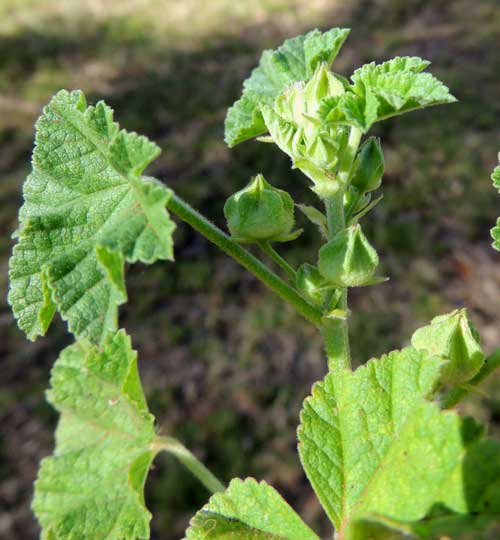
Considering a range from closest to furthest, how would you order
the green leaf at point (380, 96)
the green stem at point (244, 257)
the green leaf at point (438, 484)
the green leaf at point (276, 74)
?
the green leaf at point (438, 484)
the green leaf at point (380, 96)
the green stem at point (244, 257)
the green leaf at point (276, 74)

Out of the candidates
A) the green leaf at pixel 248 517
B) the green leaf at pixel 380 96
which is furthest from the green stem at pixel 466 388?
the green leaf at pixel 380 96

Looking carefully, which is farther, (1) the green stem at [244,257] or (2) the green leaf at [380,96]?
(1) the green stem at [244,257]

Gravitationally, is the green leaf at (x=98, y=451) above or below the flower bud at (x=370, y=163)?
below

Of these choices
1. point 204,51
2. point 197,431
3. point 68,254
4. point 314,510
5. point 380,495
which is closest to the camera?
point 380,495

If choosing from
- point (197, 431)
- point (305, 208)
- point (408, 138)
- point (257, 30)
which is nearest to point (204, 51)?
point (257, 30)

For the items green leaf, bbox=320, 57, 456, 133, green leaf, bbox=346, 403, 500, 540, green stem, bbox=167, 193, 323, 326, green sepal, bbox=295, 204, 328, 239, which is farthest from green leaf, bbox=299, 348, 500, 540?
green leaf, bbox=320, 57, 456, 133

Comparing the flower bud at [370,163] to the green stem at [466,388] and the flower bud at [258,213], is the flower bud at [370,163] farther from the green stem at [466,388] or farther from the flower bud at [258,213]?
the green stem at [466,388]

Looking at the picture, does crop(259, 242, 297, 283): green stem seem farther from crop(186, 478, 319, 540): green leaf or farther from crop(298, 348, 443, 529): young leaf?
crop(186, 478, 319, 540): green leaf

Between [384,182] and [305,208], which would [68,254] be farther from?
[384,182]

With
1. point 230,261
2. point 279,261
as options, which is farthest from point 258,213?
point 230,261
